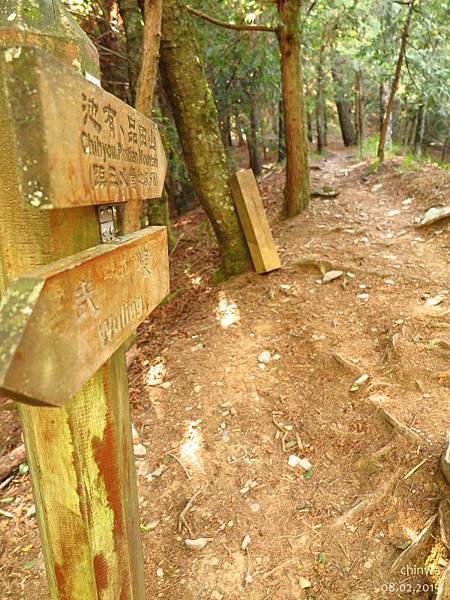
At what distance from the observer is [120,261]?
4.00 ft

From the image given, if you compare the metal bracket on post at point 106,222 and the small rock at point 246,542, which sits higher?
the metal bracket on post at point 106,222

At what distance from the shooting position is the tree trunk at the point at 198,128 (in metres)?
4.85

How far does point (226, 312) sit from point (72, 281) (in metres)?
4.11

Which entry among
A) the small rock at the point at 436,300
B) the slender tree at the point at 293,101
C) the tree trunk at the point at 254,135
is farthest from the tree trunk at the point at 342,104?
the small rock at the point at 436,300

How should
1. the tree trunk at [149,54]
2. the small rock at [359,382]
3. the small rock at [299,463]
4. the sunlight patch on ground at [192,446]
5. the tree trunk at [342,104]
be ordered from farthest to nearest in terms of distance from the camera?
the tree trunk at [342,104] < the tree trunk at [149,54] < the small rock at [359,382] < the sunlight patch on ground at [192,446] < the small rock at [299,463]

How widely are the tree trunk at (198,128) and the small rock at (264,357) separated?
70.7 inches

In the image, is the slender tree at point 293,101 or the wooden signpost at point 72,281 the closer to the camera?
the wooden signpost at point 72,281

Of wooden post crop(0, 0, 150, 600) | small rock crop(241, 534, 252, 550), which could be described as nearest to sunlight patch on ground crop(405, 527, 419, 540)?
small rock crop(241, 534, 252, 550)

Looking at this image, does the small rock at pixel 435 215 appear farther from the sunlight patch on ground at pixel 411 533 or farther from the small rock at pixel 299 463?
the sunlight patch on ground at pixel 411 533

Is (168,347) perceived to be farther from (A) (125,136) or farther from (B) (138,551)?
(A) (125,136)

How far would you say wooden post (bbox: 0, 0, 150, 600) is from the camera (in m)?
1.20

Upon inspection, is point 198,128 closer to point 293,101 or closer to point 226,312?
point 293,101

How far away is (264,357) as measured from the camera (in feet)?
13.5

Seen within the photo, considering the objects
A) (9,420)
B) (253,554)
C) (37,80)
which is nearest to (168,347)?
(9,420)
